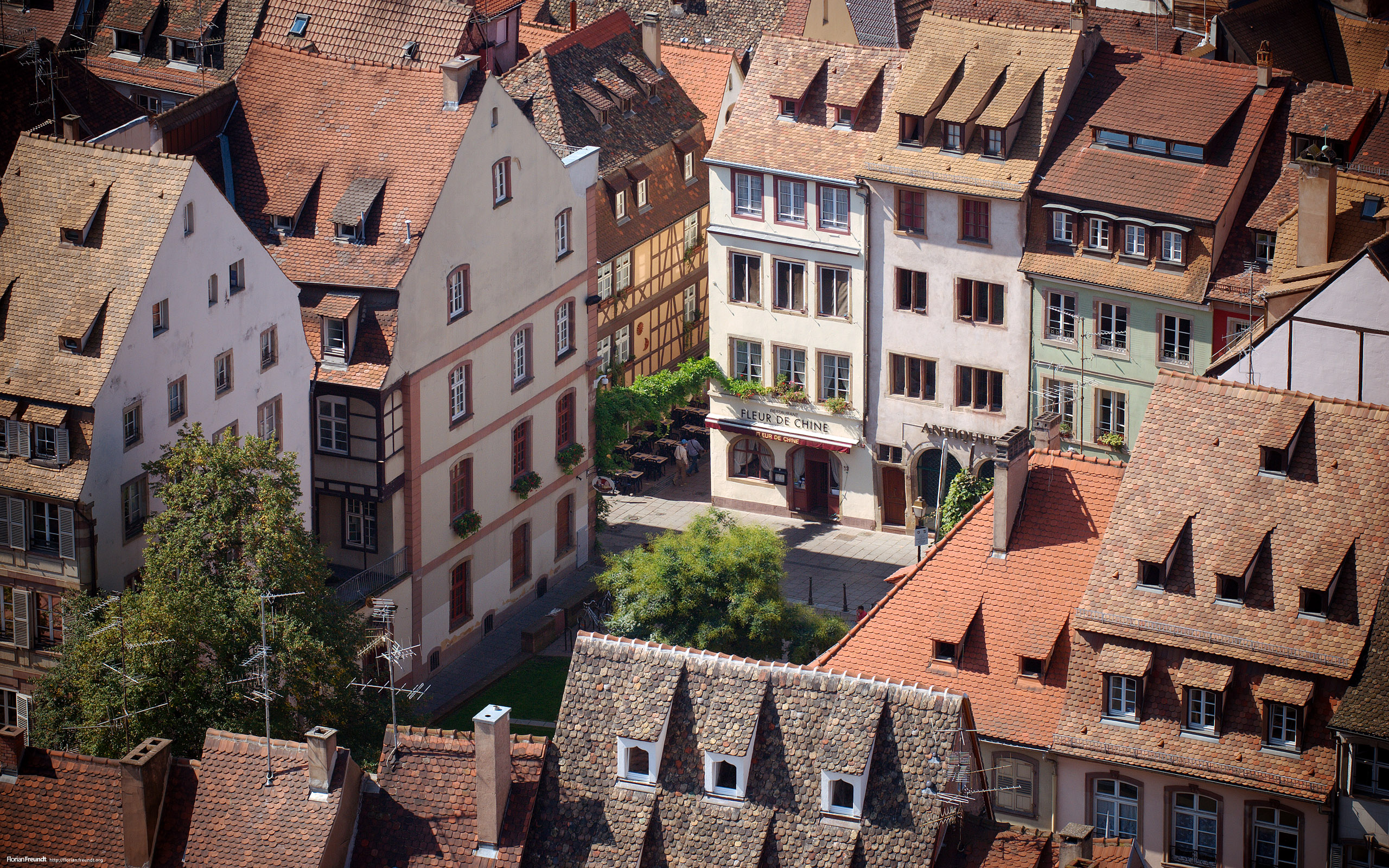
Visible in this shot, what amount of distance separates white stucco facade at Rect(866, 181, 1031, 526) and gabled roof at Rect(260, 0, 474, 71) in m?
19.4

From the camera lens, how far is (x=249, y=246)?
80.1 m

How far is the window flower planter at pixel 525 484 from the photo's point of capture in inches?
3642

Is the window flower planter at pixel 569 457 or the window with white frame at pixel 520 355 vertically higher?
the window with white frame at pixel 520 355

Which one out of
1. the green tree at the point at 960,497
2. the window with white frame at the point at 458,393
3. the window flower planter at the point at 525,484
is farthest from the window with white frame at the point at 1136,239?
the window with white frame at the point at 458,393

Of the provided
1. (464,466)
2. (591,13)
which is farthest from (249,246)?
(591,13)

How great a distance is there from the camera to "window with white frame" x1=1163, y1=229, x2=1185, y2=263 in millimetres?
90875

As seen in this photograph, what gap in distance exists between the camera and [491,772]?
62031 millimetres

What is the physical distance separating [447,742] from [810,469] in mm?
40819

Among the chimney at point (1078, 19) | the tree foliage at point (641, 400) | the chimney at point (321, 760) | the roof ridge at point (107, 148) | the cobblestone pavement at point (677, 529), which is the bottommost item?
the cobblestone pavement at point (677, 529)

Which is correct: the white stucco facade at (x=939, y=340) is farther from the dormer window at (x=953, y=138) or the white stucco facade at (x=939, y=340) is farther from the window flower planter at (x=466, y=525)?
the window flower planter at (x=466, y=525)

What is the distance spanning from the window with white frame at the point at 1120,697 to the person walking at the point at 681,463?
3966 cm

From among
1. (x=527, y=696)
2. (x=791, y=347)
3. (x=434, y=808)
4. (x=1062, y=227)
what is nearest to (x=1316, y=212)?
(x=1062, y=227)

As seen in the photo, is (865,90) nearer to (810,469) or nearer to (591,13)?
(810,469)

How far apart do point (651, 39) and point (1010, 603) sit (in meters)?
47.2
